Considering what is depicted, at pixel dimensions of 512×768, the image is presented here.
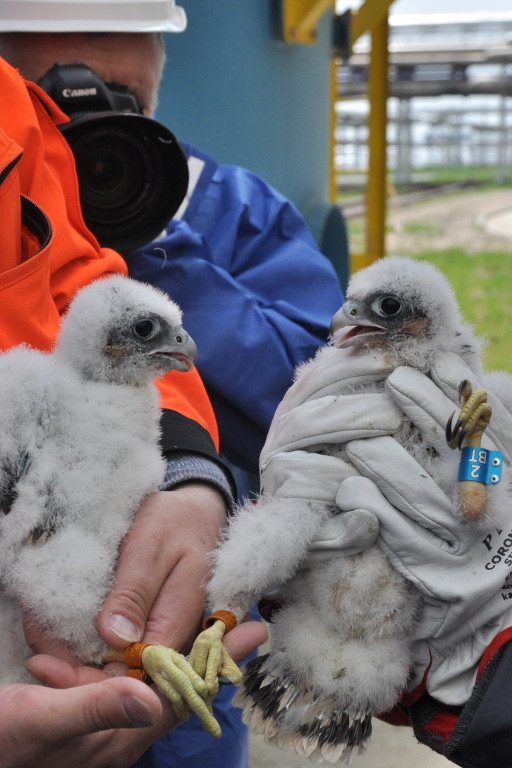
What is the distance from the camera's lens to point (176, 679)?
93cm

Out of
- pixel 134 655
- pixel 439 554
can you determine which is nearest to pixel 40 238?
pixel 134 655

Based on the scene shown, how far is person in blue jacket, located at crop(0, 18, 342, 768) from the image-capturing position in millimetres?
1730

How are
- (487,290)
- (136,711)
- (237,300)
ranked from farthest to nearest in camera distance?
1. (487,290)
2. (237,300)
3. (136,711)

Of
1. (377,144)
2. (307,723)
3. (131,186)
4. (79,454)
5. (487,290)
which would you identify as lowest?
(487,290)

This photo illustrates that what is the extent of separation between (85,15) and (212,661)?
1.32m

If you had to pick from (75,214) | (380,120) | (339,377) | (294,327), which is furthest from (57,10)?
(380,120)

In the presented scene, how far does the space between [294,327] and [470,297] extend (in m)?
6.67

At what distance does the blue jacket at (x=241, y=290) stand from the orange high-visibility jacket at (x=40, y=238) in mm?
287

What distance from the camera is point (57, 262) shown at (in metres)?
1.27

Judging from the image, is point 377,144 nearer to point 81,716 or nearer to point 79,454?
point 79,454

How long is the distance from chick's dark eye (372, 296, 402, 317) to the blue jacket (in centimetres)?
68

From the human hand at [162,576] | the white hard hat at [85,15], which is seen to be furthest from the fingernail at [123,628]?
the white hard hat at [85,15]

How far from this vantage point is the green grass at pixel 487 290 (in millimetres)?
6683

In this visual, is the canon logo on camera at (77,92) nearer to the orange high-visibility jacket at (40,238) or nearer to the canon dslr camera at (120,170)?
the canon dslr camera at (120,170)
